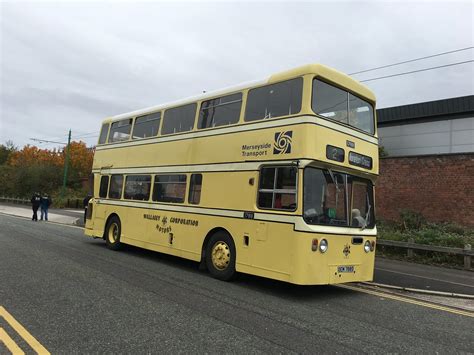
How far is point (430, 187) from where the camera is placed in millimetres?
17812

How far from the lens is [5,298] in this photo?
6504 mm

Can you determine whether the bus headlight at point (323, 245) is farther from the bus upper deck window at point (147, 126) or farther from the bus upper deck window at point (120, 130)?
the bus upper deck window at point (120, 130)

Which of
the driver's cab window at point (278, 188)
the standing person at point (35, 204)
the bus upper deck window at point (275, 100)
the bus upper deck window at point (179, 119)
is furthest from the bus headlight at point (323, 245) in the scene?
the standing person at point (35, 204)

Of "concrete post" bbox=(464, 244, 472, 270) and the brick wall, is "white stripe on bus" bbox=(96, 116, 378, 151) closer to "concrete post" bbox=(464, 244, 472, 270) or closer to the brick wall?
"concrete post" bbox=(464, 244, 472, 270)

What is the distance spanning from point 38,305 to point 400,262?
1103cm

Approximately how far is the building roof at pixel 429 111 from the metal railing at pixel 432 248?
1117cm

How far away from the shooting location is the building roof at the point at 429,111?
876 inches

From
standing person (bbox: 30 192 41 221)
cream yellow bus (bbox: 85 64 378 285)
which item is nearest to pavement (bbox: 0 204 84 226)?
standing person (bbox: 30 192 41 221)

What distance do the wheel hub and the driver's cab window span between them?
131cm

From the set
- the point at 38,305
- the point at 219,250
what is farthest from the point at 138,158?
the point at 38,305

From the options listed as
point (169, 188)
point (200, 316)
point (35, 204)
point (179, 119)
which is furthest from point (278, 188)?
point (35, 204)

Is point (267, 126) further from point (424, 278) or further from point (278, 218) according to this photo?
point (424, 278)

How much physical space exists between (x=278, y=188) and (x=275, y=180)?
0.18 metres

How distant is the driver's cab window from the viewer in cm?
759
